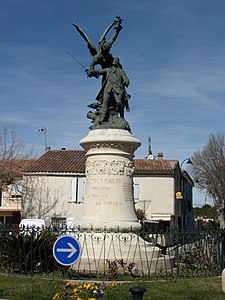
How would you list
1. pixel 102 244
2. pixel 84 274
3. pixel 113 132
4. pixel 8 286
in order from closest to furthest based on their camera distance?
pixel 8 286, pixel 84 274, pixel 102 244, pixel 113 132

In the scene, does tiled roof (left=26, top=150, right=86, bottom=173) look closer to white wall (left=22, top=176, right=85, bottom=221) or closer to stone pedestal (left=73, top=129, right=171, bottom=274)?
white wall (left=22, top=176, right=85, bottom=221)

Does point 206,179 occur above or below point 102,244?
above

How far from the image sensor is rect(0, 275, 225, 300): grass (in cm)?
915

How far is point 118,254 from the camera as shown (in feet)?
41.0

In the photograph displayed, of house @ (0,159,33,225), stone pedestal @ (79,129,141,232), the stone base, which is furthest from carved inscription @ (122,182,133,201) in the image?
house @ (0,159,33,225)

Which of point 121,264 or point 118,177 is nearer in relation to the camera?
point 121,264

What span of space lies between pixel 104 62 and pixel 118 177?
369 centimetres

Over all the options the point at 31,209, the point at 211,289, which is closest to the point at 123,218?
the point at 211,289

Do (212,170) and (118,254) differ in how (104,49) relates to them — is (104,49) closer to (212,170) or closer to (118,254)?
(118,254)

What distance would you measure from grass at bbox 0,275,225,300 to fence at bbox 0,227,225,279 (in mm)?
807

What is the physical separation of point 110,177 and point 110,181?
0.11 m

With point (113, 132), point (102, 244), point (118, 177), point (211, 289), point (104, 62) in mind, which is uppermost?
point (104, 62)

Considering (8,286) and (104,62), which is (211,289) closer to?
(8,286)

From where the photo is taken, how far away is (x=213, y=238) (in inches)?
524
